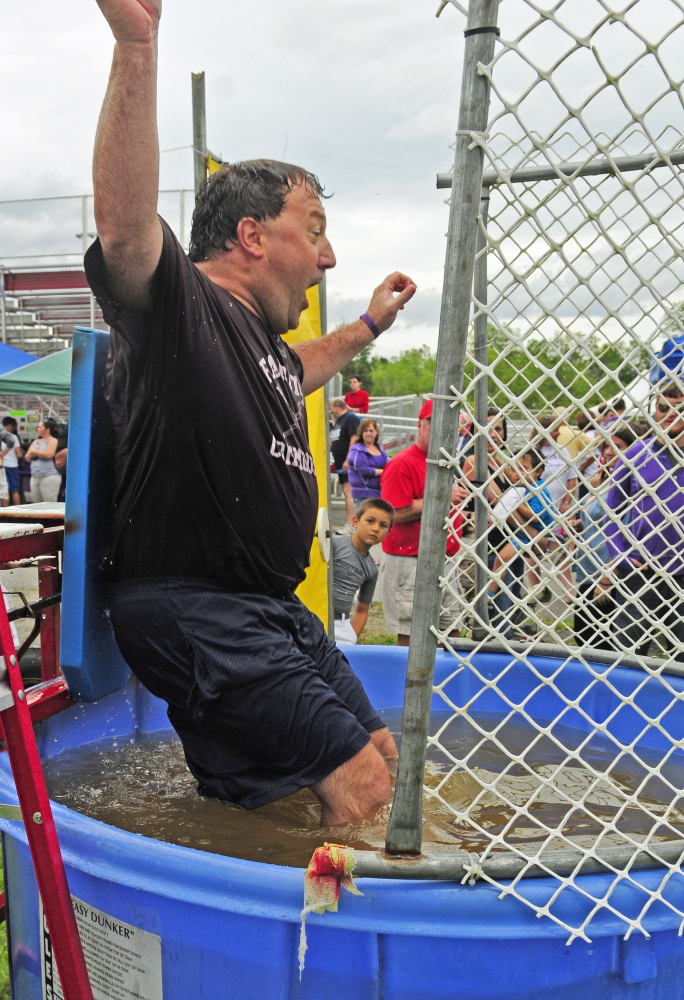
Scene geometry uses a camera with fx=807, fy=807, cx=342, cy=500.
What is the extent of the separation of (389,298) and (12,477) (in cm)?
1161

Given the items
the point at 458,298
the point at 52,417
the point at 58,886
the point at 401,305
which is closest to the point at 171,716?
the point at 58,886

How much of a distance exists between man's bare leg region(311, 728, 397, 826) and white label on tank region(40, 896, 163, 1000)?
1.55 feet

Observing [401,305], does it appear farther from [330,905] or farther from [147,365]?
[330,905]

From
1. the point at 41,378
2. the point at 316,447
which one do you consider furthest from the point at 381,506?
the point at 41,378

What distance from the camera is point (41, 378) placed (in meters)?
11.2

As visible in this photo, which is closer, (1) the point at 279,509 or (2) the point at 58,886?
(2) the point at 58,886

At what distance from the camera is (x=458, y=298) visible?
50.1 inches

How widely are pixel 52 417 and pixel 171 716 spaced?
1217 cm

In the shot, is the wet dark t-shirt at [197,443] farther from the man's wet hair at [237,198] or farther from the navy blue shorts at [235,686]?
the man's wet hair at [237,198]

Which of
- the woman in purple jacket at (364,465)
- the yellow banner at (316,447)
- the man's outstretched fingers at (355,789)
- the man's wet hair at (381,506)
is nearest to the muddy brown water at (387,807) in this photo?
the man's outstretched fingers at (355,789)

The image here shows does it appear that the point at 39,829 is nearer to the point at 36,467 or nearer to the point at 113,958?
the point at 113,958

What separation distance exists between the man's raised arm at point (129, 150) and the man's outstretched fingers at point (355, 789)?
3.68ft

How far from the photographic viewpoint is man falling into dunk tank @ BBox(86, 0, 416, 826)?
5.47 ft

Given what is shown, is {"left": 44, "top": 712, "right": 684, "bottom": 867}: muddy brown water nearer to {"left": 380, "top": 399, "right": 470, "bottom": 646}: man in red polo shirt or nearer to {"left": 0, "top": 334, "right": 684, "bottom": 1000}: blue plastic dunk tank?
{"left": 0, "top": 334, "right": 684, "bottom": 1000}: blue plastic dunk tank
